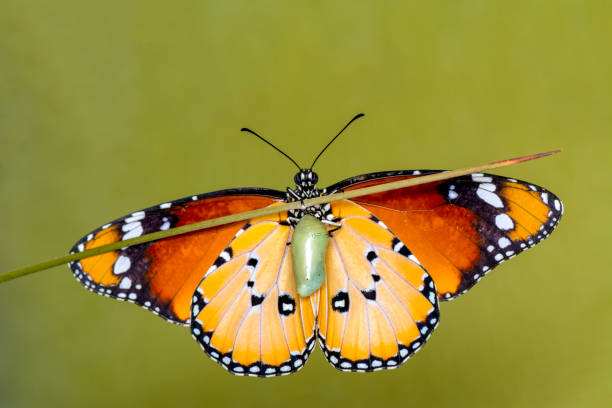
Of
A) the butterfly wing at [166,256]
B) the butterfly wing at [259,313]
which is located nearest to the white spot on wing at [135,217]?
the butterfly wing at [166,256]

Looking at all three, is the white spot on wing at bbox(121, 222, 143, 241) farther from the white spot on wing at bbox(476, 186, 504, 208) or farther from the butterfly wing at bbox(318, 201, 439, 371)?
the white spot on wing at bbox(476, 186, 504, 208)

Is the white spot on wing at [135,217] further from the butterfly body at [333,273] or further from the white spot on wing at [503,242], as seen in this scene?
the white spot on wing at [503,242]

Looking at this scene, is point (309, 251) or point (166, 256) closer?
point (309, 251)

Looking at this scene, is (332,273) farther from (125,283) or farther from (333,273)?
(125,283)

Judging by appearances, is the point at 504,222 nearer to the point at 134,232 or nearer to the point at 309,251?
the point at 309,251

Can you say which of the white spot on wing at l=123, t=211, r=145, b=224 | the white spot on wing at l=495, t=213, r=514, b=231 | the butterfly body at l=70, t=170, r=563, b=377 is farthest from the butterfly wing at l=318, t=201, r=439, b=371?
the white spot on wing at l=123, t=211, r=145, b=224

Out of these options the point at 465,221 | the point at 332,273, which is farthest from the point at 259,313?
the point at 465,221
